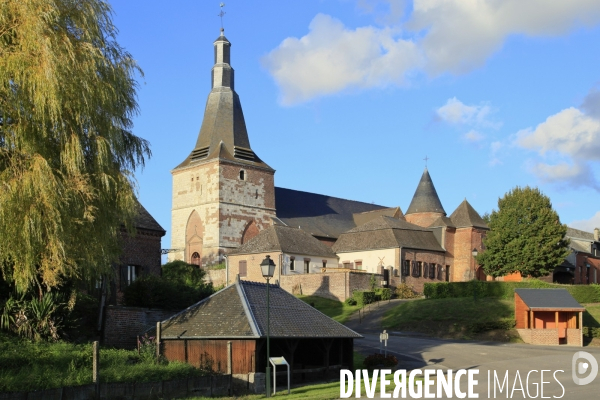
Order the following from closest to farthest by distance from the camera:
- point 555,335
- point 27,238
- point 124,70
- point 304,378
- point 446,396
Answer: point 27,238 → point 446,396 → point 124,70 → point 304,378 → point 555,335

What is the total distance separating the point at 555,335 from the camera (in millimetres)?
38062

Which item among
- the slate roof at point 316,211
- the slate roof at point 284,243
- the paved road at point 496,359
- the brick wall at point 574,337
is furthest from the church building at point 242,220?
the brick wall at point 574,337

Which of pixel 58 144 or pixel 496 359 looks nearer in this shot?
pixel 58 144

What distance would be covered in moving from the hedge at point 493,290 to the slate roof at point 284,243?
452 inches

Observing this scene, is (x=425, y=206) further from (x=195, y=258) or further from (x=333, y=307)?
(x=333, y=307)

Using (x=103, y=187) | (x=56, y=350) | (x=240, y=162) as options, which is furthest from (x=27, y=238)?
(x=240, y=162)

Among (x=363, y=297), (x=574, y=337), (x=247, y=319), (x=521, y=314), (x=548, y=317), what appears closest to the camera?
(x=247, y=319)

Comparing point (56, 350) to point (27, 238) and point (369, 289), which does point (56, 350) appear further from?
point (369, 289)

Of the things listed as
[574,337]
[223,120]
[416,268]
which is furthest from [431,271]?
[574,337]

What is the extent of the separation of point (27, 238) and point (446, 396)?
37.7ft

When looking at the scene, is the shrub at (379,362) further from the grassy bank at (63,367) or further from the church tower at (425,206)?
the church tower at (425,206)

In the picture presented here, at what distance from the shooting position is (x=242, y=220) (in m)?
67.4

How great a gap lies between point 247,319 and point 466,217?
156 ft

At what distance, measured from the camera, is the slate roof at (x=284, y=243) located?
188ft
